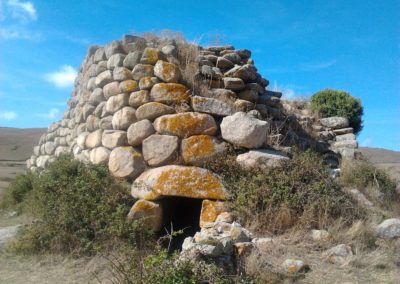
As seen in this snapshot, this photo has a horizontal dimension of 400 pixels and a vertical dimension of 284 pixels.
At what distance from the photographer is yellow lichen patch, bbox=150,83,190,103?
21.7 feet

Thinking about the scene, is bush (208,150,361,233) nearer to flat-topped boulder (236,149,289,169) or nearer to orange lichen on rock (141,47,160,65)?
flat-topped boulder (236,149,289,169)

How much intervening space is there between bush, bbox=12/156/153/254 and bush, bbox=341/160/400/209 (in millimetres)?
4083

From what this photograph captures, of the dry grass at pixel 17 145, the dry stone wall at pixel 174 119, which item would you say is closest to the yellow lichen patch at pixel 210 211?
the dry stone wall at pixel 174 119

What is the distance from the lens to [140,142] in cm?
656

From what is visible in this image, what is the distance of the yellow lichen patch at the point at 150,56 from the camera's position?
697 centimetres

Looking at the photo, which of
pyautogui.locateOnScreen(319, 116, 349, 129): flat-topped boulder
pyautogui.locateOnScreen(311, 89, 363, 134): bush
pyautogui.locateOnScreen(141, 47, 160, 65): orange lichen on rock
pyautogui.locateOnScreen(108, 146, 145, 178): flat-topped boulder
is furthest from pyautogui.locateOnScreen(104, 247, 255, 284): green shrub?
Result: pyautogui.locateOnScreen(311, 89, 363, 134): bush

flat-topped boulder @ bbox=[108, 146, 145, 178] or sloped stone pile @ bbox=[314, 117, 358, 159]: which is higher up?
sloped stone pile @ bbox=[314, 117, 358, 159]

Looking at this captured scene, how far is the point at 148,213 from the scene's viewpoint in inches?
229

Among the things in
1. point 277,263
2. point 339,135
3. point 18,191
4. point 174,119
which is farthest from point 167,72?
point 339,135

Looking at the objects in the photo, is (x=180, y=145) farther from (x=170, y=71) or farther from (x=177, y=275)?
(x=177, y=275)

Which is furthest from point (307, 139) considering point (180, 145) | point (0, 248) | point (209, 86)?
point (0, 248)

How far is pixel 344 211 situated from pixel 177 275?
310cm

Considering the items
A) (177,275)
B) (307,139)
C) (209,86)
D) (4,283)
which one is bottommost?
(4,283)

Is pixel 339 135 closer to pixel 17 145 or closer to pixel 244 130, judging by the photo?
pixel 244 130
